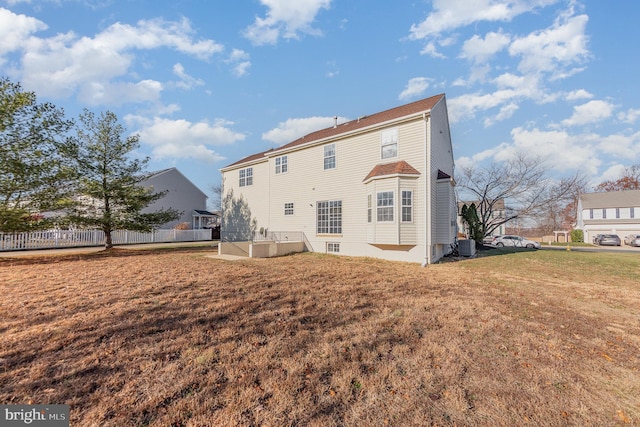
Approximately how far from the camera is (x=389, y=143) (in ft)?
42.7

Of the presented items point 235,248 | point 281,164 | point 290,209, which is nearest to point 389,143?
point 290,209

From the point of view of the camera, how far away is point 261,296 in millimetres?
6164

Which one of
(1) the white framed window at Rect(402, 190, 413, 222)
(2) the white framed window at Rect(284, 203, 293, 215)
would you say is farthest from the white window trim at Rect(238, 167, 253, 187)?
(1) the white framed window at Rect(402, 190, 413, 222)

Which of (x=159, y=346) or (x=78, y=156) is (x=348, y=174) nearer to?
(x=159, y=346)

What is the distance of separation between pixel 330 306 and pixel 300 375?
8.45 ft

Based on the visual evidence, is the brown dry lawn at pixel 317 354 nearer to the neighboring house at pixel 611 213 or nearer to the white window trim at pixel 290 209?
the white window trim at pixel 290 209

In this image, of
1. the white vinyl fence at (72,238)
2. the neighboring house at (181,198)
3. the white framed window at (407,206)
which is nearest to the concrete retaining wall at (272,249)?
the white framed window at (407,206)

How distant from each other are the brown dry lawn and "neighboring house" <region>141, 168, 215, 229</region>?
23556 millimetres

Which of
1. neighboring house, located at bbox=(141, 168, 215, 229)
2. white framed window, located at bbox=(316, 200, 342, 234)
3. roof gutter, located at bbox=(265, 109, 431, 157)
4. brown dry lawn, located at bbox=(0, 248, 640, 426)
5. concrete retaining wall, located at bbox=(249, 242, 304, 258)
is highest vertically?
roof gutter, located at bbox=(265, 109, 431, 157)

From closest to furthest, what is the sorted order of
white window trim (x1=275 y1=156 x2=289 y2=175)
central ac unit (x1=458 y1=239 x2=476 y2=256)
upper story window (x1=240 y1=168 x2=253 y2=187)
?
central ac unit (x1=458 y1=239 x2=476 y2=256) → white window trim (x1=275 y1=156 x2=289 y2=175) → upper story window (x1=240 y1=168 x2=253 y2=187)

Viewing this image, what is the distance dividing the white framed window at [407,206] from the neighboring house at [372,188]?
0.04m

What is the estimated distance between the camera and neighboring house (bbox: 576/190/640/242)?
35.3 metres

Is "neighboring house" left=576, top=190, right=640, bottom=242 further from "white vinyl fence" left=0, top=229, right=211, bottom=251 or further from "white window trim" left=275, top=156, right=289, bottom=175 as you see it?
"white vinyl fence" left=0, top=229, right=211, bottom=251

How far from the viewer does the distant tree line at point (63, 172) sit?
11.3 meters
